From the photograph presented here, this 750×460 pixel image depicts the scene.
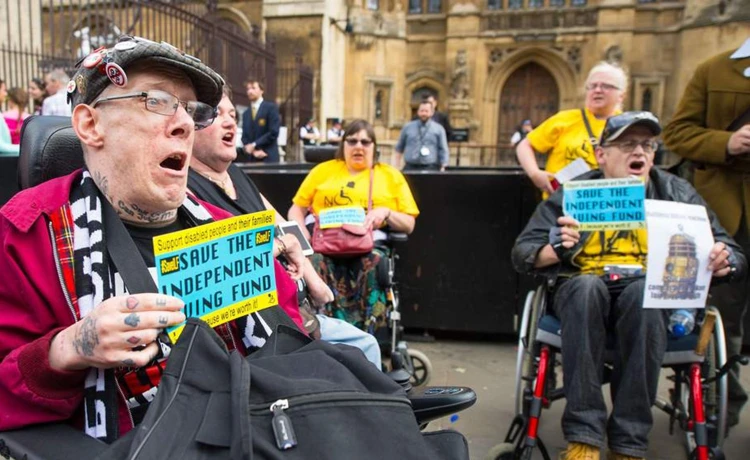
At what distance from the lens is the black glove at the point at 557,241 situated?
282 centimetres

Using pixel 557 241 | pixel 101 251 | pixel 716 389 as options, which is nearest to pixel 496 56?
pixel 557 241

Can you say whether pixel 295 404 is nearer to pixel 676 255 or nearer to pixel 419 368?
pixel 676 255

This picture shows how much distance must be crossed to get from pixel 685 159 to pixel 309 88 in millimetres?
18617

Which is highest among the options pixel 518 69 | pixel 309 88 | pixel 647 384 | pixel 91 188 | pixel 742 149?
pixel 518 69

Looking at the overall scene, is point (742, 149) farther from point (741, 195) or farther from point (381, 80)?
point (381, 80)

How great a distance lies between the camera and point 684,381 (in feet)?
9.52

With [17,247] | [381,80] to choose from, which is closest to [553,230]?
[17,247]

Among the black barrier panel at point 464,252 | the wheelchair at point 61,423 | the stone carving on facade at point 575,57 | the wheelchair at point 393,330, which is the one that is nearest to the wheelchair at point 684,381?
the wheelchair at point 393,330

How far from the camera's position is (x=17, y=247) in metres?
1.46

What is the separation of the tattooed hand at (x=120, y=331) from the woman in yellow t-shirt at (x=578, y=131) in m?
3.30

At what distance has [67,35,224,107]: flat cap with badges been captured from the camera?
5.03 feet

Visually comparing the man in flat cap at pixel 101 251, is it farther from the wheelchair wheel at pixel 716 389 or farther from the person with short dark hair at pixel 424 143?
the person with short dark hair at pixel 424 143

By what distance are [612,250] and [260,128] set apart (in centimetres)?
755

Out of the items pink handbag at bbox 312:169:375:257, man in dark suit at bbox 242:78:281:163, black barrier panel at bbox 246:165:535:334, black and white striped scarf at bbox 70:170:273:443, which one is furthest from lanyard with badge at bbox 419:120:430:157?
black and white striped scarf at bbox 70:170:273:443
